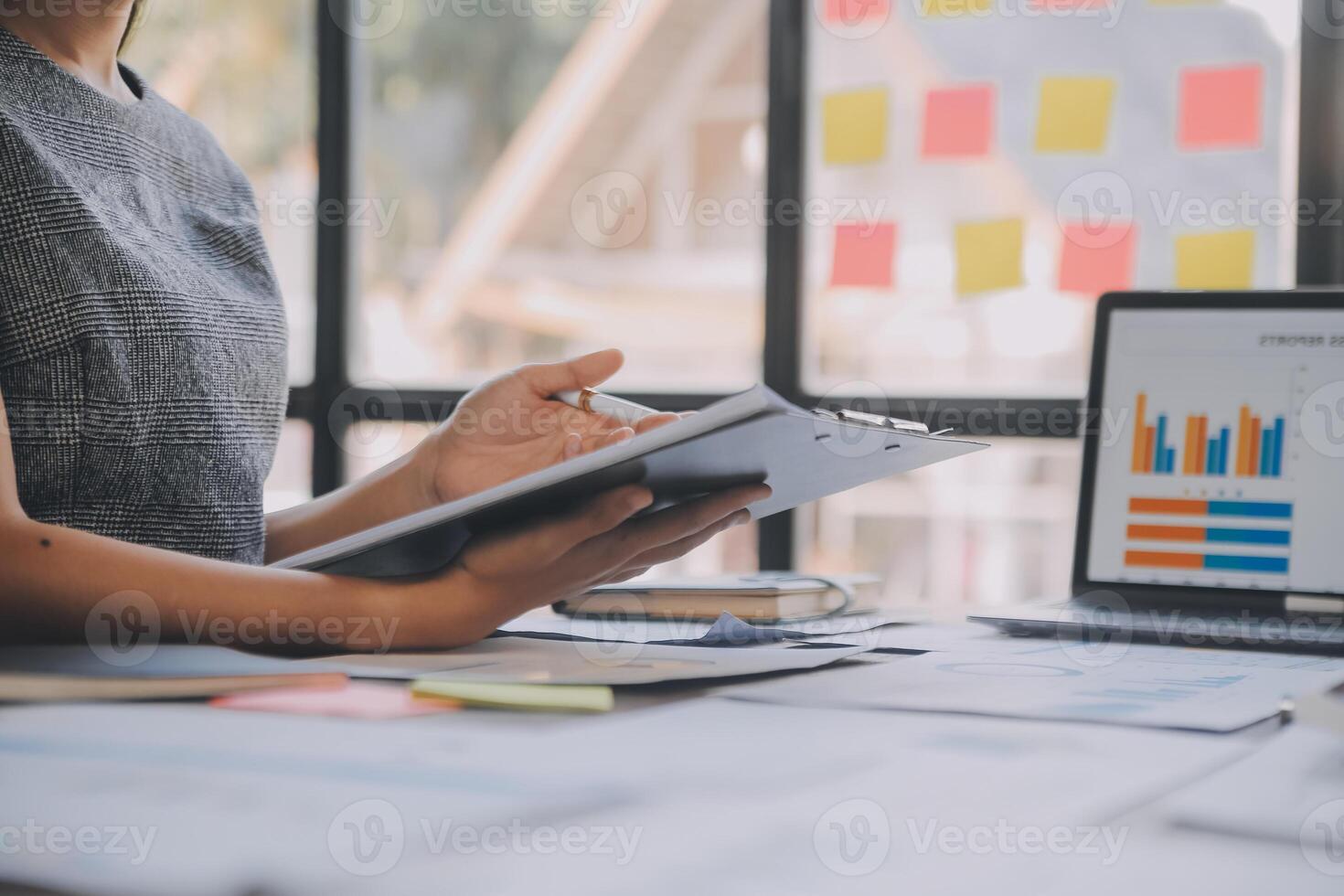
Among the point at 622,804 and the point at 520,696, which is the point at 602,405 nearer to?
the point at 520,696

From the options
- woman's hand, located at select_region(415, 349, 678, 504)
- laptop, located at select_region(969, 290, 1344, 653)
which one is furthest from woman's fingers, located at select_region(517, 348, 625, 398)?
laptop, located at select_region(969, 290, 1344, 653)

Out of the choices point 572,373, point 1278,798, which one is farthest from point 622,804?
point 572,373

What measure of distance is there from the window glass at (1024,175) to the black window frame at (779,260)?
24 millimetres

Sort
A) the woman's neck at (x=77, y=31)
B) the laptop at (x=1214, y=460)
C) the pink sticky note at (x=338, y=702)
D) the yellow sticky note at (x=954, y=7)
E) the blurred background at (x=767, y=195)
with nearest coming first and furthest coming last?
the pink sticky note at (x=338, y=702) < the woman's neck at (x=77, y=31) < the laptop at (x=1214, y=460) < the blurred background at (x=767, y=195) < the yellow sticky note at (x=954, y=7)

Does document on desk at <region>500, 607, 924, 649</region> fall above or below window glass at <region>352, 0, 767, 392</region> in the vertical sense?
below

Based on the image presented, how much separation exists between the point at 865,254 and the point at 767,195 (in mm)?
163

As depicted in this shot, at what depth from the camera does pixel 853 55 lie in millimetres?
1689

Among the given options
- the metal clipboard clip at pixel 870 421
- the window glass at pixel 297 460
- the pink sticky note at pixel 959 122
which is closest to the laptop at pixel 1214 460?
the metal clipboard clip at pixel 870 421

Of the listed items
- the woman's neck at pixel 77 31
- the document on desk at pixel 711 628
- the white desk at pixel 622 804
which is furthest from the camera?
the woman's neck at pixel 77 31

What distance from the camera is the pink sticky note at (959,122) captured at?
5.31ft

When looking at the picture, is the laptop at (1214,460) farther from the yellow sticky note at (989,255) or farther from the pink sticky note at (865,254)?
the pink sticky note at (865,254)

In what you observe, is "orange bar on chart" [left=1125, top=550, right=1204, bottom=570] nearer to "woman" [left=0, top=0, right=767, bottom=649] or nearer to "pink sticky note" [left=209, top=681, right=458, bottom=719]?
"woman" [left=0, top=0, right=767, bottom=649]

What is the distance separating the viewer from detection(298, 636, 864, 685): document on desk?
1.96ft

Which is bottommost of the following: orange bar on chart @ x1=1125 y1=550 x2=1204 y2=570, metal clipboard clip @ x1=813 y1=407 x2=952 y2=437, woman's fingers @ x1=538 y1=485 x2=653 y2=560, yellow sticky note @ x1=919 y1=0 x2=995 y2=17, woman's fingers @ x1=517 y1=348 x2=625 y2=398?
orange bar on chart @ x1=1125 y1=550 x2=1204 y2=570
